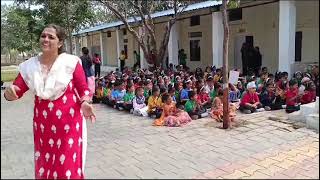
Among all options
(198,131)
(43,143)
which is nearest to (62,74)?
(43,143)

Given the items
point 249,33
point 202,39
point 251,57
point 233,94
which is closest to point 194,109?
point 233,94

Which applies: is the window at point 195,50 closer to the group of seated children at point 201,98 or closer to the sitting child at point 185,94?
the group of seated children at point 201,98

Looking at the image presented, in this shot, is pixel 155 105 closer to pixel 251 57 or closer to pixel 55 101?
pixel 55 101

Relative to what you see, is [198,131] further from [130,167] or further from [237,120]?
[130,167]

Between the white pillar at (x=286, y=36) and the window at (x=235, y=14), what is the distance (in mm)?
4657

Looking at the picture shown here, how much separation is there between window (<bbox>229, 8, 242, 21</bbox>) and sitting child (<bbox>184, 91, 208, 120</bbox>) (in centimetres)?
912

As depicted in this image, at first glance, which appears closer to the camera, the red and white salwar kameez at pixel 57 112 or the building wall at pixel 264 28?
the red and white salwar kameez at pixel 57 112

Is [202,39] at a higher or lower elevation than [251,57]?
higher

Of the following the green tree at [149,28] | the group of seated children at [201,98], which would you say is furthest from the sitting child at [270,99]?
the green tree at [149,28]

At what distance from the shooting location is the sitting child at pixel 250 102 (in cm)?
749

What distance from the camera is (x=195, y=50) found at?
18.8 meters

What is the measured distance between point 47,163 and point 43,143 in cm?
15

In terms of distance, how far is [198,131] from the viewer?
602cm

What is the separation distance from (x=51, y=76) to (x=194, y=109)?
183 inches
